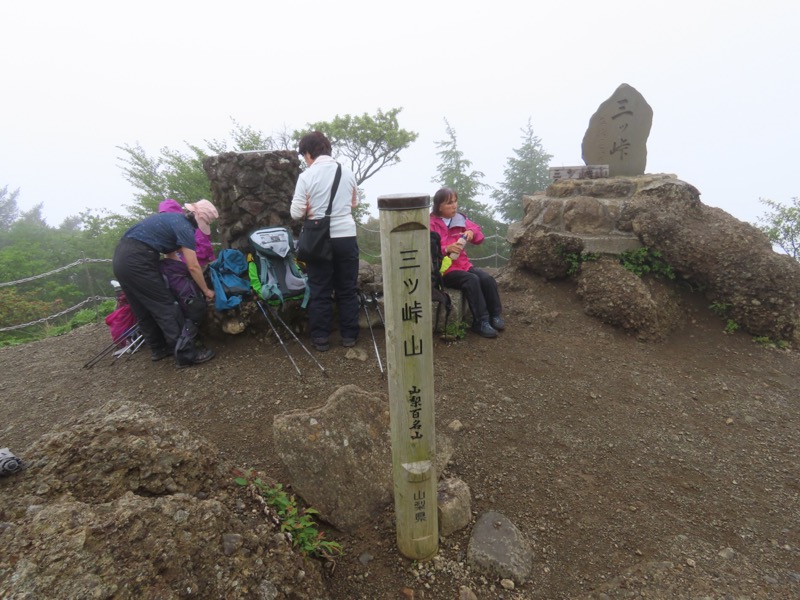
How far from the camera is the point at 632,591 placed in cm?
210

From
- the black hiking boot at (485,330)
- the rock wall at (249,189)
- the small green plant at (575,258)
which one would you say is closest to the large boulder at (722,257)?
the small green plant at (575,258)

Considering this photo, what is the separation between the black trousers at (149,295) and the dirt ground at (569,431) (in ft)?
1.04

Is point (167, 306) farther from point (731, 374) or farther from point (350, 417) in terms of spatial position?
point (731, 374)

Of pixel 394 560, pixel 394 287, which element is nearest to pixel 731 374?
pixel 394 560

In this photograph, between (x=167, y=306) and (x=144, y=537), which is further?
(x=167, y=306)

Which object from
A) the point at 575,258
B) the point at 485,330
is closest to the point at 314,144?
the point at 485,330

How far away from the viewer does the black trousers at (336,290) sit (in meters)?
4.06

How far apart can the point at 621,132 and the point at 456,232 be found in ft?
10.3

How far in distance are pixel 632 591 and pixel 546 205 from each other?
444cm

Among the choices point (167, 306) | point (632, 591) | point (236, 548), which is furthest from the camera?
point (167, 306)

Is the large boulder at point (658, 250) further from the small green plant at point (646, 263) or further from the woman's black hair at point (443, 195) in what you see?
the woman's black hair at point (443, 195)

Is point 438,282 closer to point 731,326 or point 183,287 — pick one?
point 183,287

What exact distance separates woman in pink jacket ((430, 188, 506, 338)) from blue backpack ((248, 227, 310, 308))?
1509 mm

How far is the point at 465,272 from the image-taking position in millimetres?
4562
